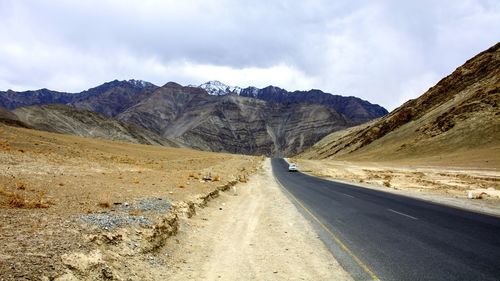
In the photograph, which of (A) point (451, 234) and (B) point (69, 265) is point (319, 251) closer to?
(A) point (451, 234)

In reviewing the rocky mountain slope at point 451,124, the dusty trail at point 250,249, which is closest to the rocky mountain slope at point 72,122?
the rocky mountain slope at point 451,124

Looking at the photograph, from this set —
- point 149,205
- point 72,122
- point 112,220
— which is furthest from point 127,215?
point 72,122

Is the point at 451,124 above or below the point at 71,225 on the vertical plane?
above

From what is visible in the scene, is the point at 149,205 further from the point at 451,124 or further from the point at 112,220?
the point at 451,124

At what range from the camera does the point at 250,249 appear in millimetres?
11242

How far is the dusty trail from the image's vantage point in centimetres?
893

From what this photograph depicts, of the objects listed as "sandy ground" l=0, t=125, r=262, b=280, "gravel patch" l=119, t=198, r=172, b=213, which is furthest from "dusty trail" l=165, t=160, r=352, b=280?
"gravel patch" l=119, t=198, r=172, b=213

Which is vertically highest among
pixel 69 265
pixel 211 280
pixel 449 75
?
pixel 449 75

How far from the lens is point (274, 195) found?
25.3 metres

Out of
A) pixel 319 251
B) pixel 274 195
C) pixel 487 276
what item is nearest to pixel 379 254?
pixel 319 251

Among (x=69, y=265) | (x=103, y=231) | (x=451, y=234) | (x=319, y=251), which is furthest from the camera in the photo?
(x=451, y=234)

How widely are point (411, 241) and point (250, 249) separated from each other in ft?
15.4

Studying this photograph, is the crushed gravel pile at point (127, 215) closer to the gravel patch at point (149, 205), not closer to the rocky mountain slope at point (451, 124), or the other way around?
the gravel patch at point (149, 205)

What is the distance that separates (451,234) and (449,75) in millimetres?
118071
